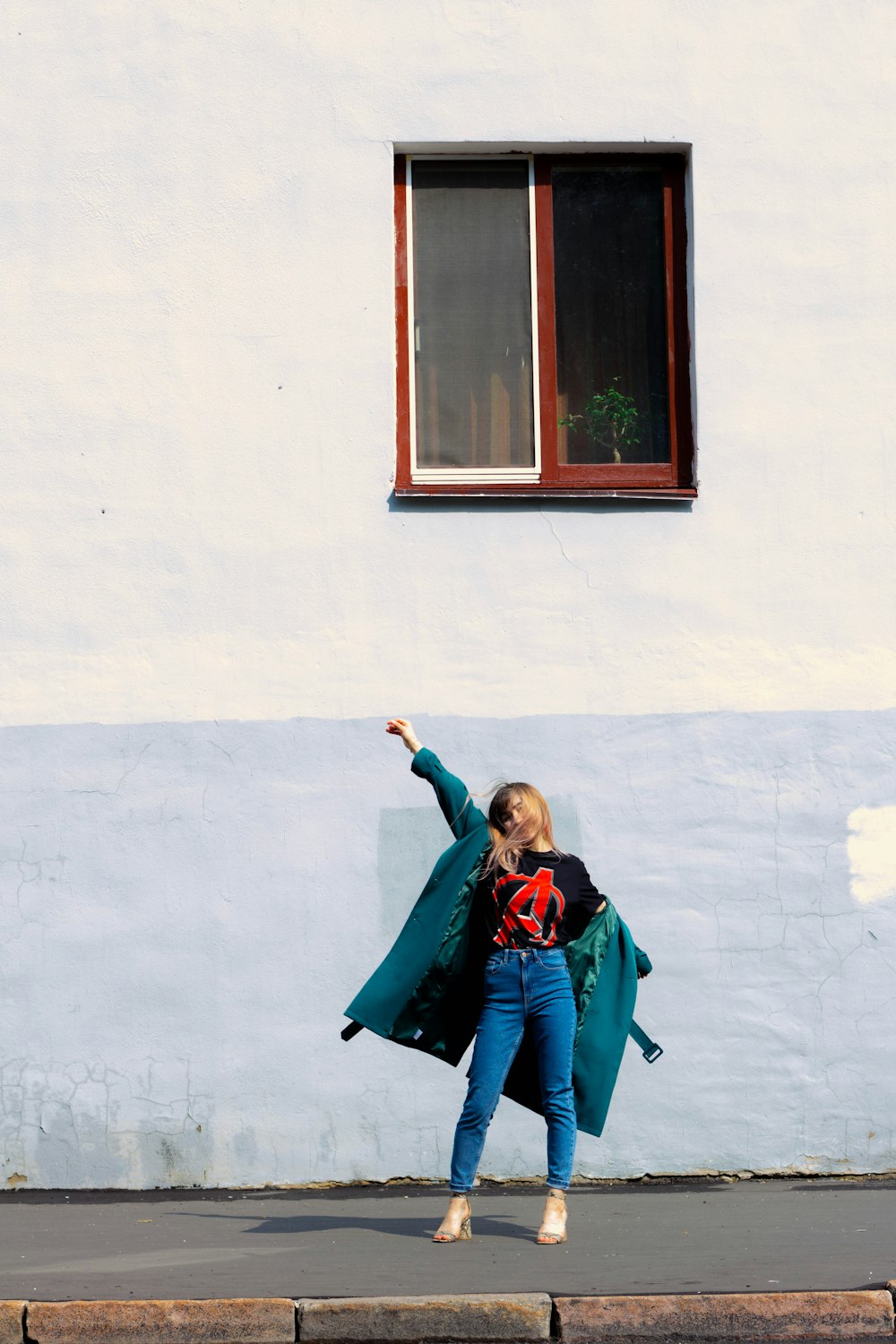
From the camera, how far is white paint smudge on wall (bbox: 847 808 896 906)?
764 centimetres

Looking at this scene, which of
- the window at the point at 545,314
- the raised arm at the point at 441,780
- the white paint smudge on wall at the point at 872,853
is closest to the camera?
the raised arm at the point at 441,780

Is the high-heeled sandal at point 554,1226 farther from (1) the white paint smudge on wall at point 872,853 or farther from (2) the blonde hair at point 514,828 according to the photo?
(1) the white paint smudge on wall at point 872,853

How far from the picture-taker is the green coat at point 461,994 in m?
6.26

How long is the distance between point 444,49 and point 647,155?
3.65ft

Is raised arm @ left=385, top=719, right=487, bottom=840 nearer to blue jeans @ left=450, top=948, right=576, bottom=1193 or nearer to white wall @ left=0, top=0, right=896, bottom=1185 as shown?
blue jeans @ left=450, top=948, right=576, bottom=1193

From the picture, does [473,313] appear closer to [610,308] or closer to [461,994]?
[610,308]

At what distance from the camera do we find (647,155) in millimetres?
8094

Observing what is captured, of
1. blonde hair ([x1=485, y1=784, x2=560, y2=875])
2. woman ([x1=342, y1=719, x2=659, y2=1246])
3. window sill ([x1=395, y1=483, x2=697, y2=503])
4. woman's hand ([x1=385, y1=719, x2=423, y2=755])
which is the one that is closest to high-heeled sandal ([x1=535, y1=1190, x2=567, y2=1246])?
woman ([x1=342, y1=719, x2=659, y2=1246])

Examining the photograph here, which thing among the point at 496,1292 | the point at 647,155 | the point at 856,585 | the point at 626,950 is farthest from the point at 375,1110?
the point at 647,155

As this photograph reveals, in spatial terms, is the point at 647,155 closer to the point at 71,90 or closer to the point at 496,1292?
the point at 71,90

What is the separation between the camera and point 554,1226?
19.4 feet

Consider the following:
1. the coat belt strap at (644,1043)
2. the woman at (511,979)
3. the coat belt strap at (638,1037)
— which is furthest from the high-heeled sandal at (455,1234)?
the coat belt strap at (644,1043)

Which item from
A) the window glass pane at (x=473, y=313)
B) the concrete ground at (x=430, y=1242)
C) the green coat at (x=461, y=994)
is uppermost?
the window glass pane at (x=473, y=313)

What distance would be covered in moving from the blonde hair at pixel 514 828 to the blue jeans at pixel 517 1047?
334 millimetres
